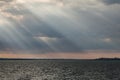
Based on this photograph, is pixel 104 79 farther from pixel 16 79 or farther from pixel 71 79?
pixel 16 79

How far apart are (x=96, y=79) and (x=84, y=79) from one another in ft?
10.9

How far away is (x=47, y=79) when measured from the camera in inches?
3236

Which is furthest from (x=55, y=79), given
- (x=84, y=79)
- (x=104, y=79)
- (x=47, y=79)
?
(x=104, y=79)

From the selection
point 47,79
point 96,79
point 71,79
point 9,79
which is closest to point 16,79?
point 9,79

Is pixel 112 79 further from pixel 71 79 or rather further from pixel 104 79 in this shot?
pixel 71 79

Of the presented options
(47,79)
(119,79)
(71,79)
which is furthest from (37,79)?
(119,79)

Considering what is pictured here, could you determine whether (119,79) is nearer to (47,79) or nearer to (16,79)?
(47,79)

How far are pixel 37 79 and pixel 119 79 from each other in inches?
863

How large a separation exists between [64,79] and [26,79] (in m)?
10.2

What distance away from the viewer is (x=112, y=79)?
82.2m

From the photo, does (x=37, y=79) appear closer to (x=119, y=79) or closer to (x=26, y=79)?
(x=26, y=79)

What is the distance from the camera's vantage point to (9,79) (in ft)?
266

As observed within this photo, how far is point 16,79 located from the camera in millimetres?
80312

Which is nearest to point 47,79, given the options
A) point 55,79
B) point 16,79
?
point 55,79
